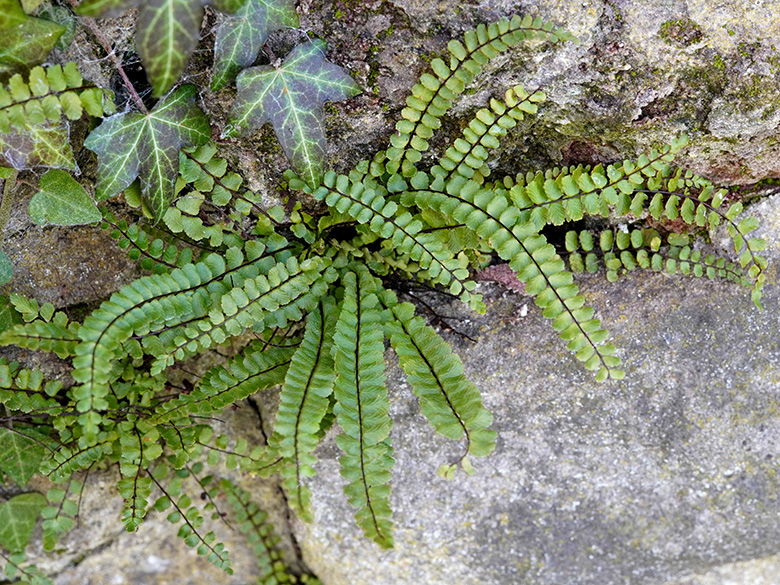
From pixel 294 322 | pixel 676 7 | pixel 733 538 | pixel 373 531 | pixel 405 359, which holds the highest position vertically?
pixel 676 7

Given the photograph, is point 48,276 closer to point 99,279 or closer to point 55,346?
point 99,279

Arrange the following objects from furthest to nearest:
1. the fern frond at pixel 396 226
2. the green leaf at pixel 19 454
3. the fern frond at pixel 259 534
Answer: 1. the fern frond at pixel 259 534
2. the green leaf at pixel 19 454
3. the fern frond at pixel 396 226

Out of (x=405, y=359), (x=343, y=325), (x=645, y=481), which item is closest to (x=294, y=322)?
(x=343, y=325)

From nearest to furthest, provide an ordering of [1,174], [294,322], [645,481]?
1. [1,174]
2. [294,322]
3. [645,481]

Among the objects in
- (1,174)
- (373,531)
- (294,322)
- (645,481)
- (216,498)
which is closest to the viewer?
(373,531)

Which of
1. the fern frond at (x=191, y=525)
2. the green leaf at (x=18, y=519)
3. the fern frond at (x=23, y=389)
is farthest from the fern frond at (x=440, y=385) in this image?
the green leaf at (x=18, y=519)

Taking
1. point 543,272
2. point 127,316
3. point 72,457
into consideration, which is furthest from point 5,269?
point 543,272

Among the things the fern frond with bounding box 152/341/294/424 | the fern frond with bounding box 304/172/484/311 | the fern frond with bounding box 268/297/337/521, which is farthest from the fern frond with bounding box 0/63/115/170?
the fern frond with bounding box 268/297/337/521

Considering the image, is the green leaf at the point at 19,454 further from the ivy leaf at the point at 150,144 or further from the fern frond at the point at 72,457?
the ivy leaf at the point at 150,144
